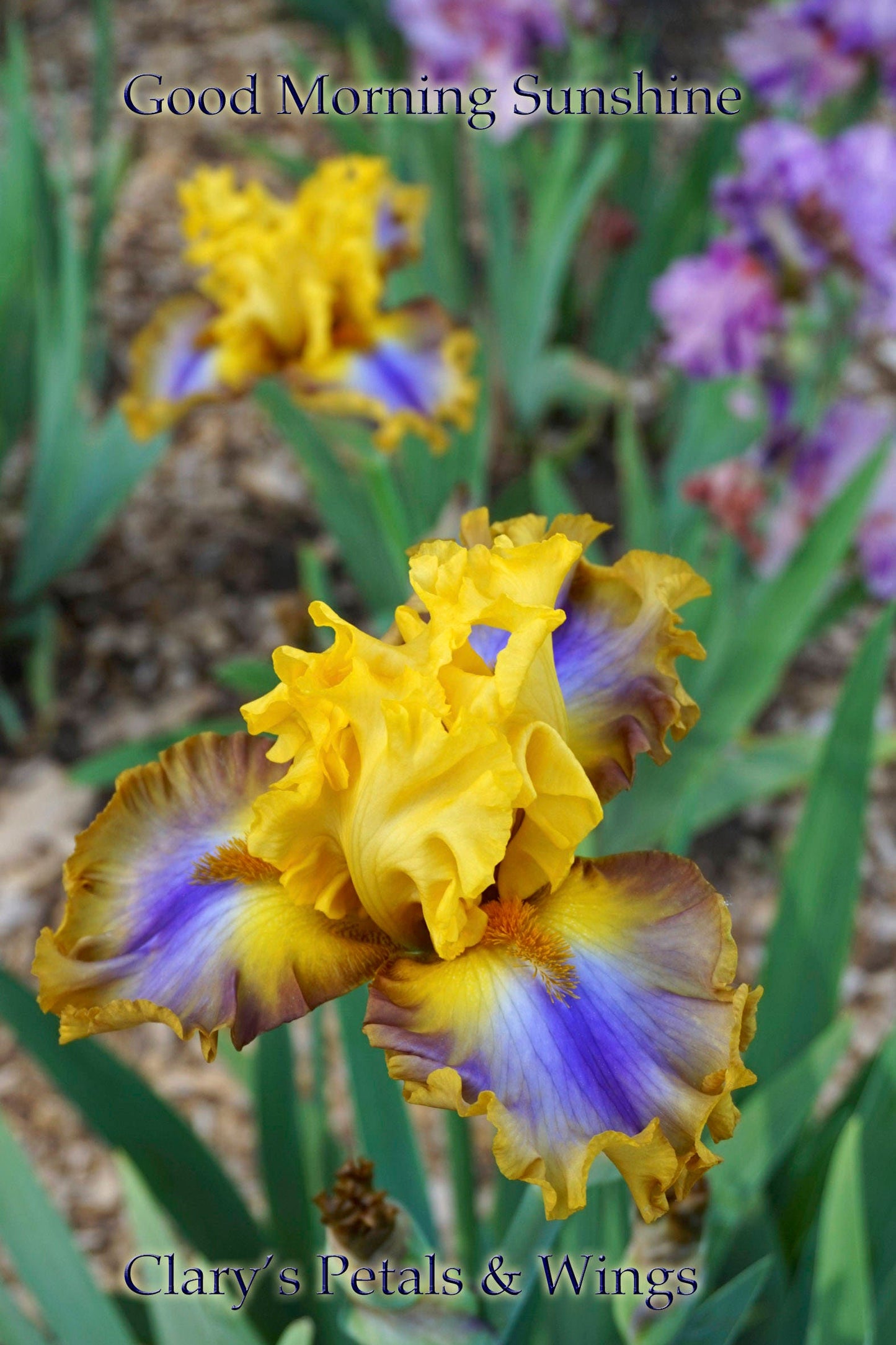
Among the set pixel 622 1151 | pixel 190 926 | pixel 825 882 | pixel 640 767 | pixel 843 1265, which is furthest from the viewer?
pixel 640 767

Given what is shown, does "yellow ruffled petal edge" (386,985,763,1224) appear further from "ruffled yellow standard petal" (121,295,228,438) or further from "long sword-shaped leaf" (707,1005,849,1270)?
"ruffled yellow standard petal" (121,295,228,438)

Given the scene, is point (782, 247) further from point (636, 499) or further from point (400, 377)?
point (400, 377)

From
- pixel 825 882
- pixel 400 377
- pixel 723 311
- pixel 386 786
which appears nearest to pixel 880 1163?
pixel 825 882

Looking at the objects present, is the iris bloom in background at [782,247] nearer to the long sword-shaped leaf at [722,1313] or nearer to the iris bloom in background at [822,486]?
the iris bloom in background at [822,486]

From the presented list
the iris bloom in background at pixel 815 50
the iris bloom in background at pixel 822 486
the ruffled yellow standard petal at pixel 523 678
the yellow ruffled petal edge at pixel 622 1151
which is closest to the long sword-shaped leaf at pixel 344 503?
the iris bloom in background at pixel 822 486

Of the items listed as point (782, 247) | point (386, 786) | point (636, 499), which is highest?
point (782, 247)

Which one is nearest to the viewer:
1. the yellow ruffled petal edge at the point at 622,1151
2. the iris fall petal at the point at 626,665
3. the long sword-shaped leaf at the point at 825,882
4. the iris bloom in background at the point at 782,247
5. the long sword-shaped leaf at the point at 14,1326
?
the yellow ruffled petal edge at the point at 622,1151
